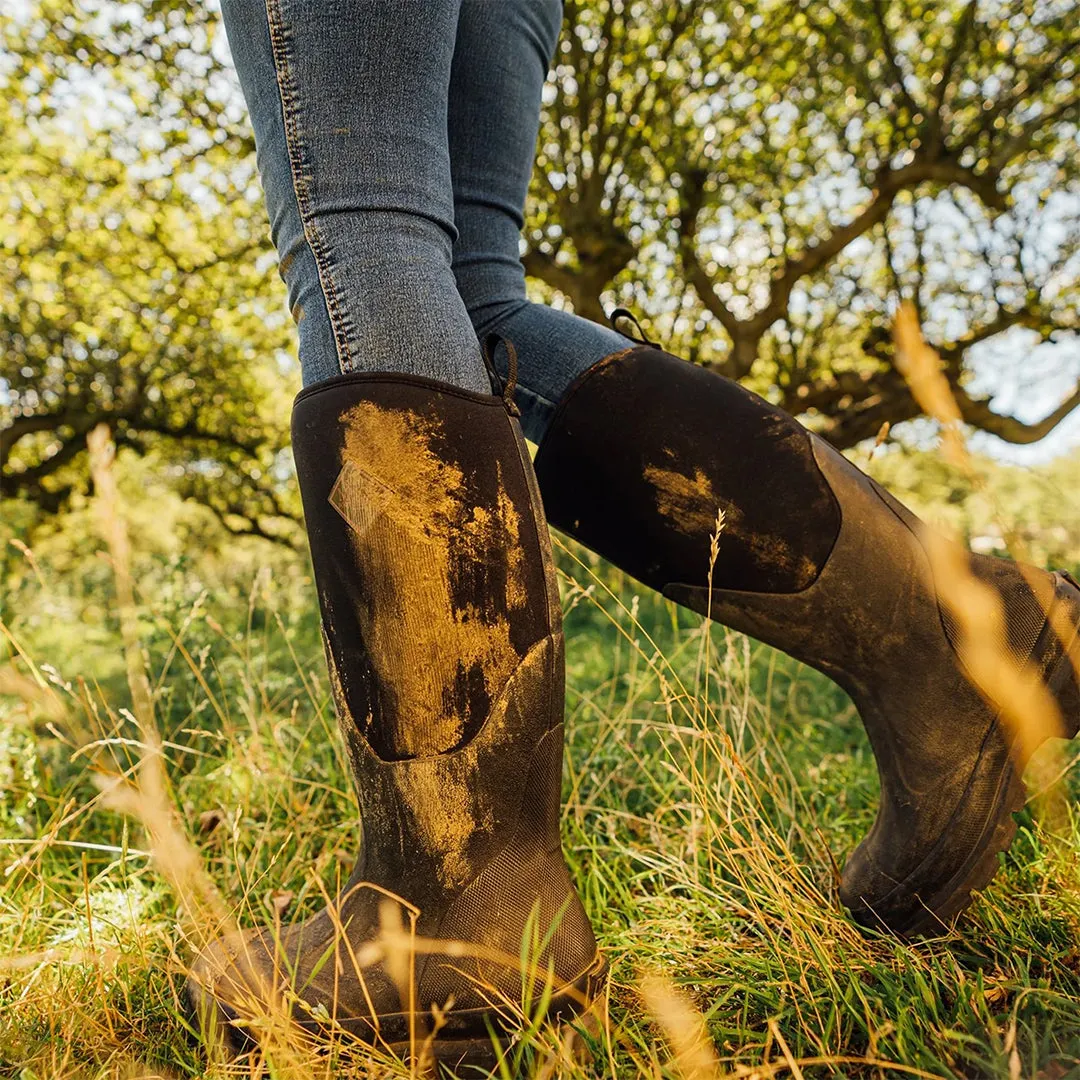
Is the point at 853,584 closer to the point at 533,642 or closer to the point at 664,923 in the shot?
the point at 533,642

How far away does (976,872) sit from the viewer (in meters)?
0.97

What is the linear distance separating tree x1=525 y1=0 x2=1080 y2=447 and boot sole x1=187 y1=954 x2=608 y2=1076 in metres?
6.36

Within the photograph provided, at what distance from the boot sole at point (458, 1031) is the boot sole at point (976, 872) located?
1.23 feet

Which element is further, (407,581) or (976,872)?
(976,872)

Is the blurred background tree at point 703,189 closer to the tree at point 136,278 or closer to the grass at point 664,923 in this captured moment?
the tree at point 136,278

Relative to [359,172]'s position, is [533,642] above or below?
below

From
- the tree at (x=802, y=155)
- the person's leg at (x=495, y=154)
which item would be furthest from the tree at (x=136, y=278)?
the person's leg at (x=495, y=154)

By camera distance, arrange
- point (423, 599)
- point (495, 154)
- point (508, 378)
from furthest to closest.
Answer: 1. point (495, 154)
2. point (508, 378)
3. point (423, 599)

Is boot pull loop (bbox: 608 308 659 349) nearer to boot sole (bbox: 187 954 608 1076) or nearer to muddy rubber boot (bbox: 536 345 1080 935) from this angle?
muddy rubber boot (bbox: 536 345 1080 935)

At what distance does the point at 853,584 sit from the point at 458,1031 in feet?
2.14

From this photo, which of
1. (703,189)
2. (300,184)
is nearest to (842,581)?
(300,184)

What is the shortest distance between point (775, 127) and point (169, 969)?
7.73 metres

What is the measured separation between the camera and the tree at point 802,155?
6367mm

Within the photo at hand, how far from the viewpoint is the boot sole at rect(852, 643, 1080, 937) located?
3.19 ft
